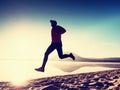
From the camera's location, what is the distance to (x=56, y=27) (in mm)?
11070

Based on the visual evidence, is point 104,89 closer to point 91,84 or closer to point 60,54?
point 91,84

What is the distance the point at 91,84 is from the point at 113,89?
172 cm

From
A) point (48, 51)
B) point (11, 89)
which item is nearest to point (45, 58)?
point (48, 51)

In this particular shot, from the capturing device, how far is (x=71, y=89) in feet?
33.6

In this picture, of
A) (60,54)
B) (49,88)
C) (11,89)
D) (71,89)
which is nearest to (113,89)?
(71,89)

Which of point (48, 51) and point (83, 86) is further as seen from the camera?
point (48, 51)

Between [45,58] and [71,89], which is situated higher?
[45,58]

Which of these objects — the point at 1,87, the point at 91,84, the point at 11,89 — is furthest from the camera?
the point at 1,87

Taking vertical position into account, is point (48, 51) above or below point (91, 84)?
above

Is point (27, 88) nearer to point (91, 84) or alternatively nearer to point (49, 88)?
point (49, 88)

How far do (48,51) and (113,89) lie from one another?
3.23m

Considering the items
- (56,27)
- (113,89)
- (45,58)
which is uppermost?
(56,27)

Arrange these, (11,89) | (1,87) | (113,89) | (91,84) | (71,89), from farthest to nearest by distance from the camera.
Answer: (1,87) < (11,89) < (91,84) < (71,89) < (113,89)

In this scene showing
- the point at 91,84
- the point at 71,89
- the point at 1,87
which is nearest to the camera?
the point at 71,89
